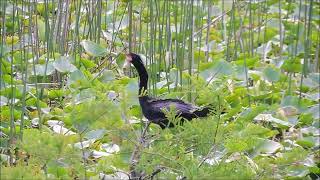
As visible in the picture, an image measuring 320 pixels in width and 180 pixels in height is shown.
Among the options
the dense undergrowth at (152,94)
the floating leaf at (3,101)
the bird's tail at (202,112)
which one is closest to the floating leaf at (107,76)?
the dense undergrowth at (152,94)

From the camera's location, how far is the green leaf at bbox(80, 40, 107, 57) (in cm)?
329

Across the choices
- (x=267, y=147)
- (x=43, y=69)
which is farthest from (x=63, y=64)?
(x=267, y=147)

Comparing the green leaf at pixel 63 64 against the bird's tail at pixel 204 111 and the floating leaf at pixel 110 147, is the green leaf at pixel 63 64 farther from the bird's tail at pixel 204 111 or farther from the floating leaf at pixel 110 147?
the bird's tail at pixel 204 111

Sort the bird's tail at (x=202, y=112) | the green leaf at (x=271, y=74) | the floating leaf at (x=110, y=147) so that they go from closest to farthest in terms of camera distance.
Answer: the bird's tail at (x=202, y=112), the floating leaf at (x=110, y=147), the green leaf at (x=271, y=74)

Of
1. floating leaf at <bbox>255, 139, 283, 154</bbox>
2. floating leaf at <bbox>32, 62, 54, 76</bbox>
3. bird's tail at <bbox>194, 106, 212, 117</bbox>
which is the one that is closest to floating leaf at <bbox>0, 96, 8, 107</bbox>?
floating leaf at <bbox>32, 62, 54, 76</bbox>

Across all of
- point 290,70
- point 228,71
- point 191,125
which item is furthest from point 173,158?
point 290,70

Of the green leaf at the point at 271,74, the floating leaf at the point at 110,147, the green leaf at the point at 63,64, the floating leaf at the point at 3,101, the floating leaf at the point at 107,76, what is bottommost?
the floating leaf at the point at 110,147

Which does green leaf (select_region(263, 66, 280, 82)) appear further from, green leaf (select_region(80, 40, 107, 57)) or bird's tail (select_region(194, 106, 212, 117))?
bird's tail (select_region(194, 106, 212, 117))

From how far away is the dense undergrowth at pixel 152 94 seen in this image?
81.1 inches

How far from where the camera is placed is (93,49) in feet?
10.9

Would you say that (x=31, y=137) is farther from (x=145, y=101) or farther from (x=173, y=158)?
(x=145, y=101)

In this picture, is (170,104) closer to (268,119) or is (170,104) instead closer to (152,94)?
(152,94)

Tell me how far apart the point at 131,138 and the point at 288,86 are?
194cm

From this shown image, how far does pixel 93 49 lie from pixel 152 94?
0.98 ft
